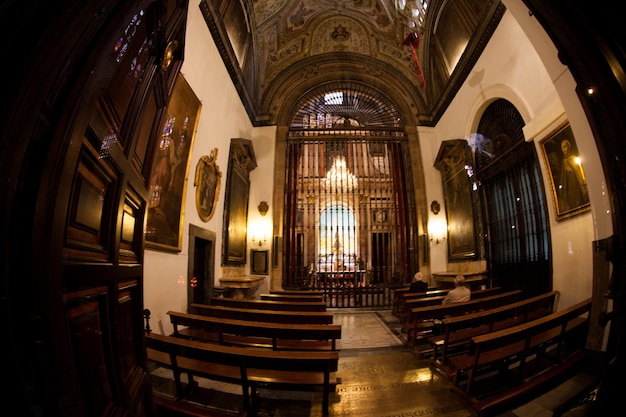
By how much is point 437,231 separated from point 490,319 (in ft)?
21.5

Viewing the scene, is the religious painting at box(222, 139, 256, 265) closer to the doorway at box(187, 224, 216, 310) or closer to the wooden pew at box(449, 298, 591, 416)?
the doorway at box(187, 224, 216, 310)

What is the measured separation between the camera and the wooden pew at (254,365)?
2.02 metres

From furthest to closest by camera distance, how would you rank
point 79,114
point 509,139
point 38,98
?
point 509,139 < point 79,114 < point 38,98

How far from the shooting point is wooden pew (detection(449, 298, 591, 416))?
177cm

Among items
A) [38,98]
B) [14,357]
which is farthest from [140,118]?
[14,357]

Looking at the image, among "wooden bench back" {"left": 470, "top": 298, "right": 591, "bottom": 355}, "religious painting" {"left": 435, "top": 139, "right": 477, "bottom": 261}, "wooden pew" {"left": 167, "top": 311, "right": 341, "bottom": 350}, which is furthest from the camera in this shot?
"religious painting" {"left": 435, "top": 139, "right": 477, "bottom": 261}

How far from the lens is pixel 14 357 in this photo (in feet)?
2.33

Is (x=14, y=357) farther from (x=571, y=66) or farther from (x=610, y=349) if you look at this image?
(x=571, y=66)

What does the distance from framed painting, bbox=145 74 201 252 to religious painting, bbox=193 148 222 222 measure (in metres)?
0.56

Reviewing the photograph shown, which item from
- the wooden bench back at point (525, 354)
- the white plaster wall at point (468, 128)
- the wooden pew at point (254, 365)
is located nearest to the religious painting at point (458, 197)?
the white plaster wall at point (468, 128)

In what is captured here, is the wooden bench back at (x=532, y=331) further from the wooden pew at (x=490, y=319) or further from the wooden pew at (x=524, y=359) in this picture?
the wooden pew at (x=490, y=319)

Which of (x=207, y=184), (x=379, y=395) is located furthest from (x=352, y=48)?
(x=379, y=395)

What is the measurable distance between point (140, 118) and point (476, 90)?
345 inches

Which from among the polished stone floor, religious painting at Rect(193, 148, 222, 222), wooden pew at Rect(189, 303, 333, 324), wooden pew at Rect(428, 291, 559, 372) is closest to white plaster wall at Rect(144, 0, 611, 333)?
religious painting at Rect(193, 148, 222, 222)
